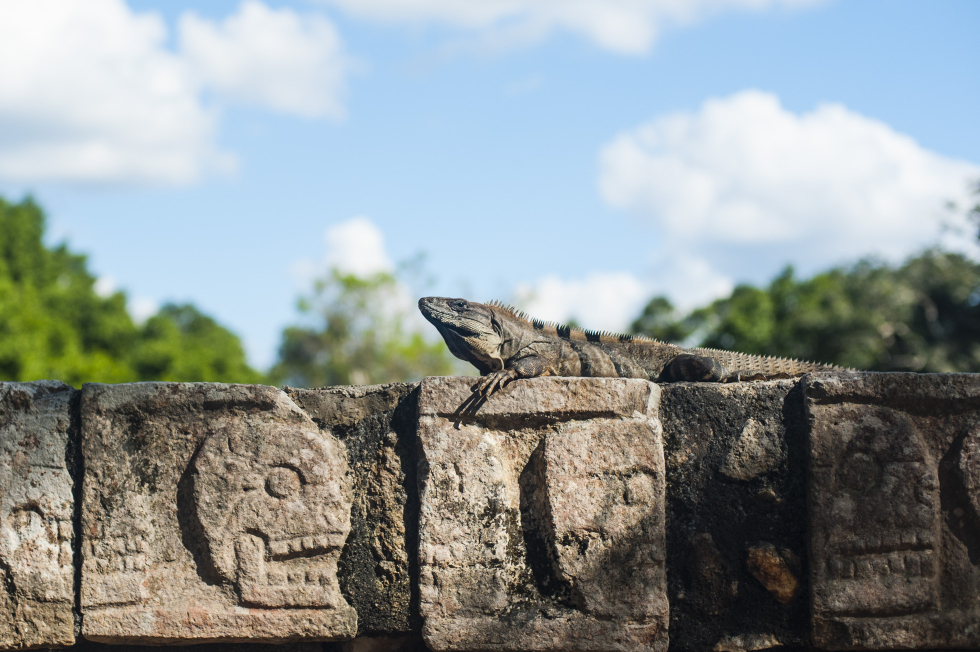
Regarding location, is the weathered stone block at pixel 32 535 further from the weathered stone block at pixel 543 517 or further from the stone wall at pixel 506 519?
the weathered stone block at pixel 543 517

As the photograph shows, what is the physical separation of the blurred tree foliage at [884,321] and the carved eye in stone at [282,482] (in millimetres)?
17055

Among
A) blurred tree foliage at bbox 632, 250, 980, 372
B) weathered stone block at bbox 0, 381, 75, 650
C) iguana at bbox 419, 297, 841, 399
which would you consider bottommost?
weathered stone block at bbox 0, 381, 75, 650

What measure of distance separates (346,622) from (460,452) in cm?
79

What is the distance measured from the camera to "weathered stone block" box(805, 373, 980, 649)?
3.14 meters

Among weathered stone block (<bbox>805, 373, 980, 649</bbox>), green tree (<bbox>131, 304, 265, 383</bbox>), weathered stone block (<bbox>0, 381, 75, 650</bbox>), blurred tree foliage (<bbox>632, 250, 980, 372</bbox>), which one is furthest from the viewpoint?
green tree (<bbox>131, 304, 265, 383</bbox>)

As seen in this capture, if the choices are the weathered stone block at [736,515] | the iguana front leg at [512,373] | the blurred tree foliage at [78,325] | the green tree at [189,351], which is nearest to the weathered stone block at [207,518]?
the iguana front leg at [512,373]

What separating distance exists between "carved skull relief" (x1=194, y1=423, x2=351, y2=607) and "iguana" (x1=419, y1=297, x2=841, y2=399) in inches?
40.8

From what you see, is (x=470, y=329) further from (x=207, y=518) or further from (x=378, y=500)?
(x=207, y=518)

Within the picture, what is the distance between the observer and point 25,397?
331 centimetres

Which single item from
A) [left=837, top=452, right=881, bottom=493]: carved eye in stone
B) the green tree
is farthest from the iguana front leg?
the green tree

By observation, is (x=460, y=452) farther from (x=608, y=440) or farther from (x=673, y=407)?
(x=673, y=407)

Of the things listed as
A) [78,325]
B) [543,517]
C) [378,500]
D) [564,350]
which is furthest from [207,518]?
[78,325]

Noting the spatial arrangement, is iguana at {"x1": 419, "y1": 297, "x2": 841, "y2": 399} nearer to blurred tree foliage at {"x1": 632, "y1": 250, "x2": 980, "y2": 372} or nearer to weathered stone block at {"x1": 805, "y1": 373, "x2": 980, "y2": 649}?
weathered stone block at {"x1": 805, "y1": 373, "x2": 980, "y2": 649}

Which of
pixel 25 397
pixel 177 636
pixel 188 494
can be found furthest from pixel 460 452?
pixel 25 397
